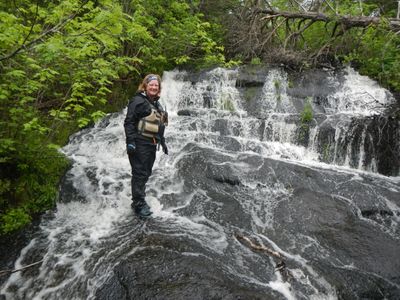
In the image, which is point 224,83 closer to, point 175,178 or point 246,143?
point 246,143

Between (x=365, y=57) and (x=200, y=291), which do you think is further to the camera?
(x=365, y=57)

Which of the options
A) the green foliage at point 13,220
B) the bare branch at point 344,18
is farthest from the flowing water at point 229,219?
the bare branch at point 344,18

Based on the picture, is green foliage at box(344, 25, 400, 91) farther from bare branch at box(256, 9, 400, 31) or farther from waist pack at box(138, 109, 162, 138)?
waist pack at box(138, 109, 162, 138)

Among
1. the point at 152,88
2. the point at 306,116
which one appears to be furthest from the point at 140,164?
the point at 306,116

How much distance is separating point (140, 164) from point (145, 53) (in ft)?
21.5

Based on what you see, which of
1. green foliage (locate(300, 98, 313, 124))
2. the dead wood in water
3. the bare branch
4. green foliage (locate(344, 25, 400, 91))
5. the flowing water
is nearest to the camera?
the flowing water

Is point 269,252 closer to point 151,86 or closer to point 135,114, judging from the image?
point 135,114

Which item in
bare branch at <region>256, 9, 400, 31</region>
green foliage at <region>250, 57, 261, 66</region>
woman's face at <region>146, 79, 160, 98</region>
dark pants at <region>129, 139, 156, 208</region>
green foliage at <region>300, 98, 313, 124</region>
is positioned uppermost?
bare branch at <region>256, 9, 400, 31</region>

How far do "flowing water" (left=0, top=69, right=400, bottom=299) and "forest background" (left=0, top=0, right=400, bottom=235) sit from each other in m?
0.59

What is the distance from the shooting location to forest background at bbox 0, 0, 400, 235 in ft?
15.1

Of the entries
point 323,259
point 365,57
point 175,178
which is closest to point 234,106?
point 175,178

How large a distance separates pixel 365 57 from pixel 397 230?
27.5ft

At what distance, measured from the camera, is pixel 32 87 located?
4.05 metres

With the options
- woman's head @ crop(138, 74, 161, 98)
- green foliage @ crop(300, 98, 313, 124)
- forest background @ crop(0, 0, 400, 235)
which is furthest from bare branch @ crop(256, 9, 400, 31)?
woman's head @ crop(138, 74, 161, 98)
